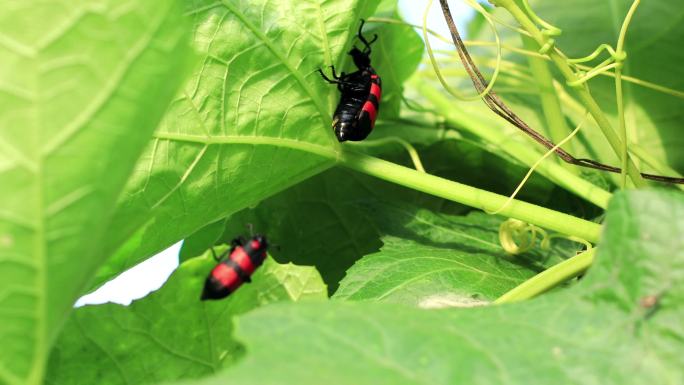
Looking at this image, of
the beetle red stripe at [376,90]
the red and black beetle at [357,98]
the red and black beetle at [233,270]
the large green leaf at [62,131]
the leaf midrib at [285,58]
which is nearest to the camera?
the large green leaf at [62,131]

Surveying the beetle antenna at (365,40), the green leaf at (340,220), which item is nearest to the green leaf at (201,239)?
the green leaf at (340,220)

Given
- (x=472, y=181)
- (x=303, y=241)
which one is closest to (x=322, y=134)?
(x=303, y=241)

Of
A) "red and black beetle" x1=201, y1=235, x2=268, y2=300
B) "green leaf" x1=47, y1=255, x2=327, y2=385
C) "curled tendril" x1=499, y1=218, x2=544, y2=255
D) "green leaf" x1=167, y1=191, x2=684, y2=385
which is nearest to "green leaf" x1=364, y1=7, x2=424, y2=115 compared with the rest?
"curled tendril" x1=499, y1=218, x2=544, y2=255

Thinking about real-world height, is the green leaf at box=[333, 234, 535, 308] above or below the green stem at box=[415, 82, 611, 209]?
below

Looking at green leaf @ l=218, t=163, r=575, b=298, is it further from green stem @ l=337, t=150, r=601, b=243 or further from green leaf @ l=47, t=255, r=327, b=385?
green leaf @ l=47, t=255, r=327, b=385

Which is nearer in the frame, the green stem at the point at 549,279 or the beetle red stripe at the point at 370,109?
the green stem at the point at 549,279

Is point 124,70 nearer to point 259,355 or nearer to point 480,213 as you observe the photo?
point 259,355

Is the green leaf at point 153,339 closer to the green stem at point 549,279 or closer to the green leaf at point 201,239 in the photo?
the green leaf at point 201,239

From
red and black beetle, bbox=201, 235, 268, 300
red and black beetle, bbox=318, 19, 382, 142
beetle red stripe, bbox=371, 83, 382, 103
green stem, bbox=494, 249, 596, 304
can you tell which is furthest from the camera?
beetle red stripe, bbox=371, 83, 382, 103
